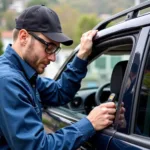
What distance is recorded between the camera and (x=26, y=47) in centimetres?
203

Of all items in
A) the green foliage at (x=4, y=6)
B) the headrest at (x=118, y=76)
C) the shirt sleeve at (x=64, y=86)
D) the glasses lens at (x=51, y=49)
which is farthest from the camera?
the green foliage at (x=4, y=6)

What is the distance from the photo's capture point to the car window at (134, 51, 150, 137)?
1808 mm

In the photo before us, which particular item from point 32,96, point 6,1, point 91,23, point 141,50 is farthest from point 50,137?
point 6,1

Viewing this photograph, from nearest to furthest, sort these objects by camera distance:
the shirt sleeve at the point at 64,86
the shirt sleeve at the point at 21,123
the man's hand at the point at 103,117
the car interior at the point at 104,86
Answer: the shirt sleeve at the point at 21,123 → the man's hand at the point at 103,117 → the car interior at the point at 104,86 → the shirt sleeve at the point at 64,86

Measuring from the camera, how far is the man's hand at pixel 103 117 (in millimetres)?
1966

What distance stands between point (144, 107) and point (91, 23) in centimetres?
2883

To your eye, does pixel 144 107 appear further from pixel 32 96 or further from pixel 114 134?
pixel 32 96

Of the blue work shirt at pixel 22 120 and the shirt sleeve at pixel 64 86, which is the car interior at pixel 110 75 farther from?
the blue work shirt at pixel 22 120

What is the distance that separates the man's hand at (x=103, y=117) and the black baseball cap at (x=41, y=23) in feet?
1.55

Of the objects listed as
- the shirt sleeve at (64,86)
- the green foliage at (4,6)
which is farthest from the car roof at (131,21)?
the green foliage at (4,6)

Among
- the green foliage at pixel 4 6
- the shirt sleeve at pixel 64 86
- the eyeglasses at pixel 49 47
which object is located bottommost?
the green foliage at pixel 4 6

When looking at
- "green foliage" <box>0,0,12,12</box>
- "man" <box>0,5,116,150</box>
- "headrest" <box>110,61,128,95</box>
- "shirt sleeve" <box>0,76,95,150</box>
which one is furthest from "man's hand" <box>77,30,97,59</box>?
"green foliage" <box>0,0,12,12</box>

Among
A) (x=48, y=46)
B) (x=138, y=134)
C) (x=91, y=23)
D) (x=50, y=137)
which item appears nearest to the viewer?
(x=138, y=134)

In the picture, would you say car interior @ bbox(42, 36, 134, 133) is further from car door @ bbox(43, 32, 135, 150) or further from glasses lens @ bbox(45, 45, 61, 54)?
glasses lens @ bbox(45, 45, 61, 54)
